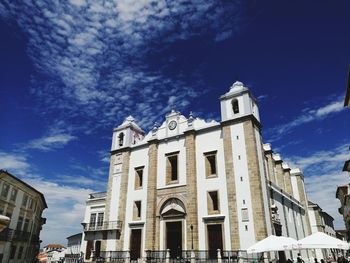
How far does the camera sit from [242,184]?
21.9 meters

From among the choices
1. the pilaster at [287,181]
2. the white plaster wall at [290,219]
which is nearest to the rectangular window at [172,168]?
the white plaster wall at [290,219]

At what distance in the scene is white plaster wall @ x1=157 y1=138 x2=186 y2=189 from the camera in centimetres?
2542

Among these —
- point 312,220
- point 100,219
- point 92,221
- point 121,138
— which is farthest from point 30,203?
point 312,220

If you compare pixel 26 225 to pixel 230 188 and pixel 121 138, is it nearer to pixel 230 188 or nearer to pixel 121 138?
pixel 121 138

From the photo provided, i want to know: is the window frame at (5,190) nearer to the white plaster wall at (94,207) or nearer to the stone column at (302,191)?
the white plaster wall at (94,207)

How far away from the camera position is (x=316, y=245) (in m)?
12.5

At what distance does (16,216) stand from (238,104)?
25455mm

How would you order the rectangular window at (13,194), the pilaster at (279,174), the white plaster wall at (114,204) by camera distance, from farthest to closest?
the pilaster at (279,174) < the rectangular window at (13,194) < the white plaster wall at (114,204)

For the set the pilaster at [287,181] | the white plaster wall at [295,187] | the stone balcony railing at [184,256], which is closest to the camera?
the stone balcony railing at [184,256]

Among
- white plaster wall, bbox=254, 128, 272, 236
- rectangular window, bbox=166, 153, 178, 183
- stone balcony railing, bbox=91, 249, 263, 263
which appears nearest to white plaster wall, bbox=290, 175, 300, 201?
white plaster wall, bbox=254, 128, 272, 236

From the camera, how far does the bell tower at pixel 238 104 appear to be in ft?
79.6

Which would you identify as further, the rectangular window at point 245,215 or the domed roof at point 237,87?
the domed roof at point 237,87

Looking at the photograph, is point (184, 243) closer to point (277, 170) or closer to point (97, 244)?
point (97, 244)

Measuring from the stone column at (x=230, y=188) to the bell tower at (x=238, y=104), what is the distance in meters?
1.27
